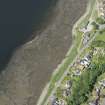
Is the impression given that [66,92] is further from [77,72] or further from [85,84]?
[77,72]

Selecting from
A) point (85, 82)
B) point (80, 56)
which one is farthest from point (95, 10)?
point (85, 82)

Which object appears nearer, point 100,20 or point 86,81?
point 86,81

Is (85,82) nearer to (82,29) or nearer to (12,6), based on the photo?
(82,29)

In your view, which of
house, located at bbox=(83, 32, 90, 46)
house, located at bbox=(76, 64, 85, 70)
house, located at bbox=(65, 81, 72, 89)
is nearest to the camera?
house, located at bbox=(65, 81, 72, 89)

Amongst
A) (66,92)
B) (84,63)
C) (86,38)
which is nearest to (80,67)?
(84,63)

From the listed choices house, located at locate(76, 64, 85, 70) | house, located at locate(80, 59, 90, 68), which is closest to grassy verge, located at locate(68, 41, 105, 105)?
house, located at locate(80, 59, 90, 68)

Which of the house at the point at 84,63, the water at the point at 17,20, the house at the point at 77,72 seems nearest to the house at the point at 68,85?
the house at the point at 77,72

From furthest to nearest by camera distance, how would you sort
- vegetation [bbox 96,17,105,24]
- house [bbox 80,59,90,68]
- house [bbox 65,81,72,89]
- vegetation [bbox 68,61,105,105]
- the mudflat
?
1. vegetation [bbox 96,17,105,24]
2. the mudflat
3. house [bbox 80,59,90,68]
4. house [bbox 65,81,72,89]
5. vegetation [bbox 68,61,105,105]

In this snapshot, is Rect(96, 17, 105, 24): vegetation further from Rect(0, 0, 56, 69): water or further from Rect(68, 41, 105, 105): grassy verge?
Rect(0, 0, 56, 69): water
